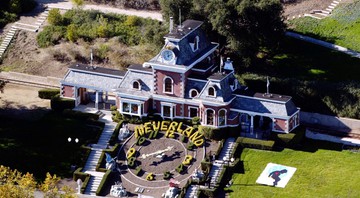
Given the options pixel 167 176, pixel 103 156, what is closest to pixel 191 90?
pixel 167 176

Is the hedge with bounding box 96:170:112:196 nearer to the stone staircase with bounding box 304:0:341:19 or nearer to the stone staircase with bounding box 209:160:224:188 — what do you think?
the stone staircase with bounding box 209:160:224:188

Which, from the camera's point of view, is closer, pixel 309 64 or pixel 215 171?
pixel 215 171

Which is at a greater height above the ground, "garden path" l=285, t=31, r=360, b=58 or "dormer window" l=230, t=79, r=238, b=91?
"dormer window" l=230, t=79, r=238, b=91

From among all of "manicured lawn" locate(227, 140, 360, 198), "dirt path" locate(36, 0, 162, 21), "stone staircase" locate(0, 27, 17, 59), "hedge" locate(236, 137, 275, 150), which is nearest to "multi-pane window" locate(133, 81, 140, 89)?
"hedge" locate(236, 137, 275, 150)

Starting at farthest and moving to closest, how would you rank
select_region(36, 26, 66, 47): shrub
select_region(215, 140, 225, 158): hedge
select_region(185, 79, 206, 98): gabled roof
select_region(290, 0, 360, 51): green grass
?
select_region(36, 26, 66, 47): shrub, select_region(290, 0, 360, 51): green grass, select_region(185, 79, 206, 98): gabled roof, select_region(215, 140, 225, 158): hedge

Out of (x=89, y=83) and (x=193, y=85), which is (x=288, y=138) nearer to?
(x=193, y=85)
